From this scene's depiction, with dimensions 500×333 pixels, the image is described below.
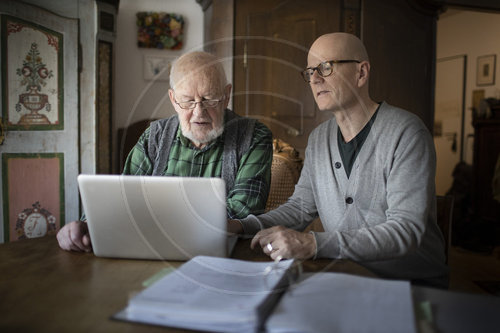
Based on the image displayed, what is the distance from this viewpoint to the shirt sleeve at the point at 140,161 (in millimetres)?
1499

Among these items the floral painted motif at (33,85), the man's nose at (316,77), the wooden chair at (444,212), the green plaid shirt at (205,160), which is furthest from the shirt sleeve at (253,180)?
the floral painted motif at (33,85)

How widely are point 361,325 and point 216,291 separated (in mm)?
222

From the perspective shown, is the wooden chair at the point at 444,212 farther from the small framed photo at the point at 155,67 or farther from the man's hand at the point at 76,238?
the small framed photo at the point at 155,67

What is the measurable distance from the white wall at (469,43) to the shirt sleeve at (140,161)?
14.2ft

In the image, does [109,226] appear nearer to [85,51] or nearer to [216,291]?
[216,291]

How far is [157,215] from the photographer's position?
85 centimetres

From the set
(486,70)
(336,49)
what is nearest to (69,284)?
(336,49)

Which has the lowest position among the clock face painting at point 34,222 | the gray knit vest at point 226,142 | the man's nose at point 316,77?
the clock face painting at point 34,222

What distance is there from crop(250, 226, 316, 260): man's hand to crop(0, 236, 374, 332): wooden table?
2cm

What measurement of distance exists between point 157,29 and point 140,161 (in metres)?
1.80

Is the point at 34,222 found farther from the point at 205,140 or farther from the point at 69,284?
the point at 69,284

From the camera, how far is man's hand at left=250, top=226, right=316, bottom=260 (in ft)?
3.02

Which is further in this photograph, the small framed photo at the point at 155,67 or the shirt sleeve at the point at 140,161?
the small framed photo at the point at 155,67

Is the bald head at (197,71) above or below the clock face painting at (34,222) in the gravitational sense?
above
